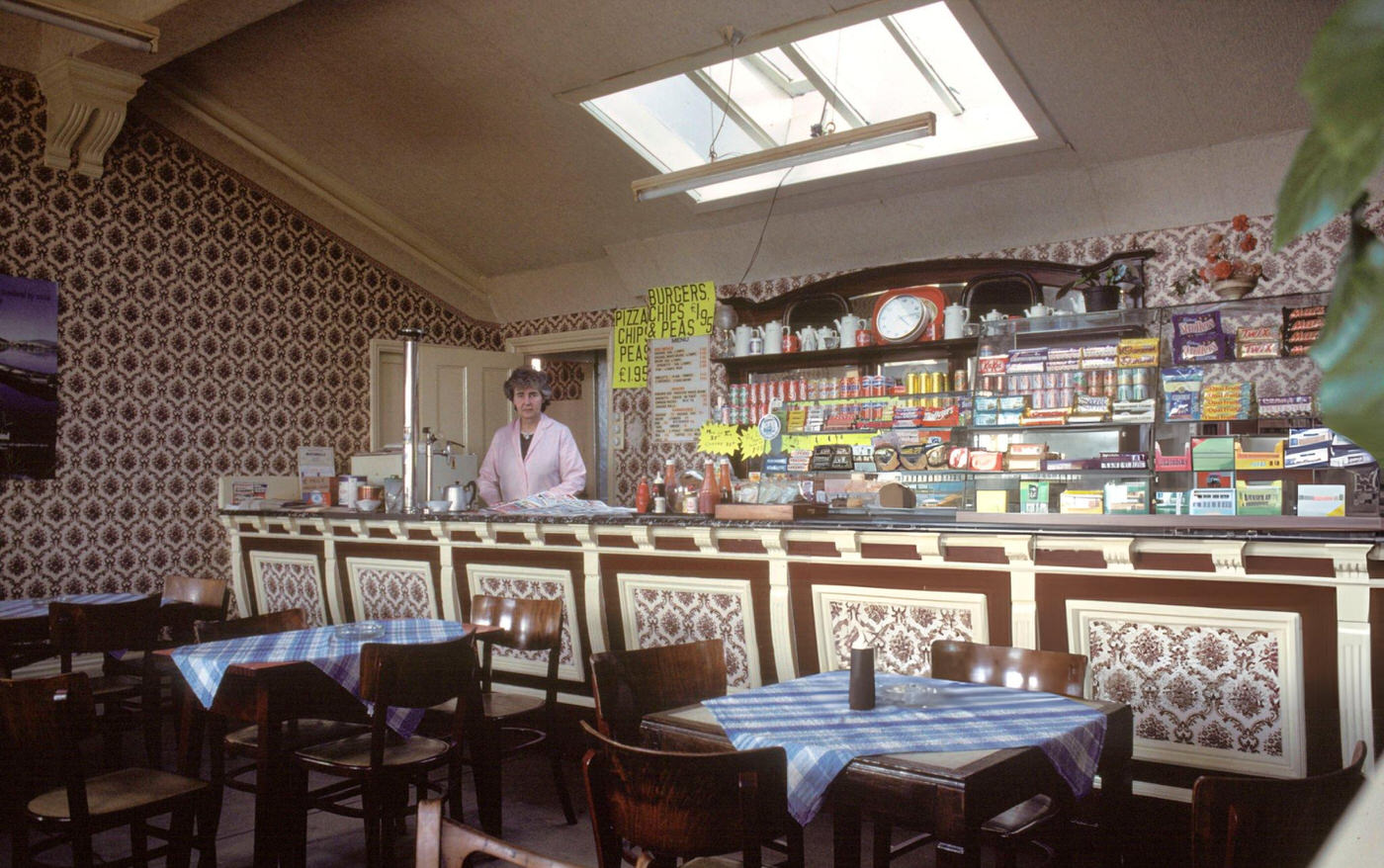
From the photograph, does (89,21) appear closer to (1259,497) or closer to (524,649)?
(524,649)

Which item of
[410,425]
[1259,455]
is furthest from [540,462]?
[1259,455]

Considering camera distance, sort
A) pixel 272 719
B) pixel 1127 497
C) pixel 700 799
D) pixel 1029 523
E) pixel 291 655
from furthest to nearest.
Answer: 1. pixel 1127 497
2. pixel 1029 523
3. pixel 291 655
4. pixel 272 719
5. pixel 700 799

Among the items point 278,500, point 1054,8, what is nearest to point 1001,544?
point 1054,8

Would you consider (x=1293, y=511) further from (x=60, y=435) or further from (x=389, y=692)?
(x=60, y=435)

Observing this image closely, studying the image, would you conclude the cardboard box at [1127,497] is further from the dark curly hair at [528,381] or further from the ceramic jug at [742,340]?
the dark curly hair at [528,381]

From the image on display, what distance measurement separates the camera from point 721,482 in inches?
193

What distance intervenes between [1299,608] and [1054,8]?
9.96 feet

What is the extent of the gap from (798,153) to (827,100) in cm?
130

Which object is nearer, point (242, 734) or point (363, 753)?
point (363, 753)

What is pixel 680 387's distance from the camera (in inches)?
300

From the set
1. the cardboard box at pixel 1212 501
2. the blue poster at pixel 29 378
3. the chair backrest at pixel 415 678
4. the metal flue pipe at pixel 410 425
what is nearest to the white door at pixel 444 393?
the metal flue pipe at pixel 410 425

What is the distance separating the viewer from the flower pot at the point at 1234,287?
4.19 m

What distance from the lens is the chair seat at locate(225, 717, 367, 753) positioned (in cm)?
343

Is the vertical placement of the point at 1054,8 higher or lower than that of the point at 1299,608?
higher
